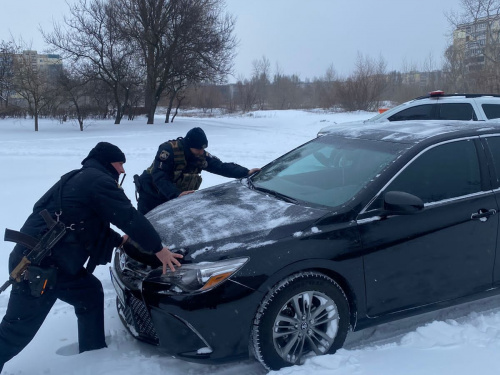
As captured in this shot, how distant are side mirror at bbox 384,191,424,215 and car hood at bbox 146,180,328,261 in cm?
43

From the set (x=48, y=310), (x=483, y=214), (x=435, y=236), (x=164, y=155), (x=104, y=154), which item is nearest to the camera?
(x=48, y=310)

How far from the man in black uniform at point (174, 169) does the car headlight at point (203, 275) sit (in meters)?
1.80

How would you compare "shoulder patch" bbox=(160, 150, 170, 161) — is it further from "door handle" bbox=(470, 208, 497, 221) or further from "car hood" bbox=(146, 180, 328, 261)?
"door handle" bbox=(470, 208, 497, 221)

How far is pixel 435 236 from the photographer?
3305 mm

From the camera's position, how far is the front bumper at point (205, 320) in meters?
2.76

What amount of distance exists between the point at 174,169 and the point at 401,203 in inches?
99.5

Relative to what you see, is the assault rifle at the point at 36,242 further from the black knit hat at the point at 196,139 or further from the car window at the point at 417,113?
the car window at the point at 417,113

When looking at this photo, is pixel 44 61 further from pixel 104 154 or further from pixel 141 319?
pixel 141 319

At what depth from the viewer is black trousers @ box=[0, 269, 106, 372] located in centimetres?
289

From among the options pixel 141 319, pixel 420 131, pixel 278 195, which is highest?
pixel 420 131

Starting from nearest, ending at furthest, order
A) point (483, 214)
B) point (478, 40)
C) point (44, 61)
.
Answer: point (483, 214), point (478, 40), point (44, 61)

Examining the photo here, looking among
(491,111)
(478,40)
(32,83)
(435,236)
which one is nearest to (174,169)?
(435,236)

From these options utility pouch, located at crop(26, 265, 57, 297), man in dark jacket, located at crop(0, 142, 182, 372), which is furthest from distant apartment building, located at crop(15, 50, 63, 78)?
utility pouch, located at crop(26, 265, 57, 297)

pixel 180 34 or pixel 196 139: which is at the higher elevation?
pixel 180 34
